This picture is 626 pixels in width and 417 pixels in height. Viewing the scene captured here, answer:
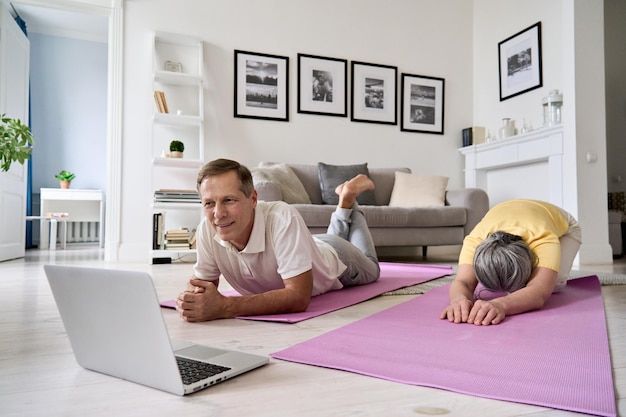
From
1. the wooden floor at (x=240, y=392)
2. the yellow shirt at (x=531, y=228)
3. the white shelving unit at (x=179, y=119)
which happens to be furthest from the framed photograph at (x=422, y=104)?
the wooden floor at (x=240, y=392)

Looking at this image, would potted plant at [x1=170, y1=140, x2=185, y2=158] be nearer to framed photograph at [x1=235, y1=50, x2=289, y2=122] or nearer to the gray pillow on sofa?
framed photograph at [x1=235, y1=50, x2=289, y2=122]

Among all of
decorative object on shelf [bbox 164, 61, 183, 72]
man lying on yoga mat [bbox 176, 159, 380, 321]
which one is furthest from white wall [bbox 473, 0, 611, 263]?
decorative object on shelf [bbox 164, 61, 183, 72]

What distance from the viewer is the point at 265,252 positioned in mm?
1608

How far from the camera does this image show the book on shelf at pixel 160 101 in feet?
13.6

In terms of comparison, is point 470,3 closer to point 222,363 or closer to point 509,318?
point 509,318

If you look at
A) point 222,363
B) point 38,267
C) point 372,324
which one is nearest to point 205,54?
point 38,267

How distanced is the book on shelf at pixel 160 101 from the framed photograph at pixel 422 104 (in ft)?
8.30

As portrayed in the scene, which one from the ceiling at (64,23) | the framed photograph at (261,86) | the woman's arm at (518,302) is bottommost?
the woman's arm at (518,302)

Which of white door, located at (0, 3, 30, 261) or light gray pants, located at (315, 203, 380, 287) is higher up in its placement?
white door, located at (0, 3, 30, 261)

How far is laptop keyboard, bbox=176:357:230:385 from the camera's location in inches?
36.7

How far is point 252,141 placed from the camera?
4598 mm

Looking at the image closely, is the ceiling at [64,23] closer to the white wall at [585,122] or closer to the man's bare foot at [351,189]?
the man's bare foot at [351,189]

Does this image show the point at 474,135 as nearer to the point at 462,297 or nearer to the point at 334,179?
the point at 334,179

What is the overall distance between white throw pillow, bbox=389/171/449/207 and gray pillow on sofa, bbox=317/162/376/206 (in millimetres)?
281
